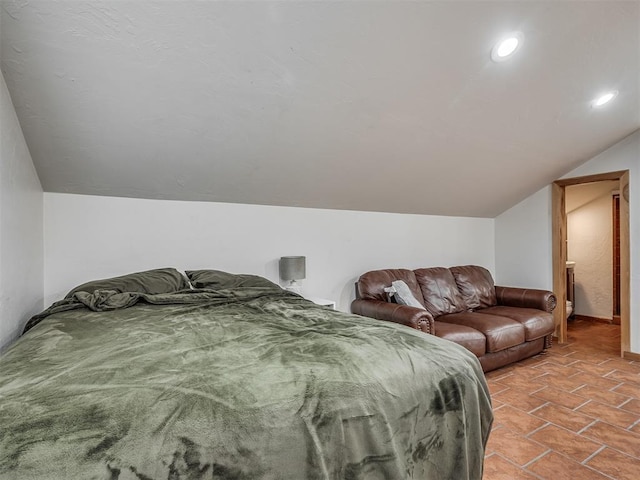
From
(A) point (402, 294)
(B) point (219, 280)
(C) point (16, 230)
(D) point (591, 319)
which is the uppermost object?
(C) point (16, 230)

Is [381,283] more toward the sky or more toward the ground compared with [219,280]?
more toward the ground

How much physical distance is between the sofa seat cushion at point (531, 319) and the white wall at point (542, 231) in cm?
87

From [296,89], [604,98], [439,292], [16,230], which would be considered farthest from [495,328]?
[16,230]

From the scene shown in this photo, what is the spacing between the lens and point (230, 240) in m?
2.96

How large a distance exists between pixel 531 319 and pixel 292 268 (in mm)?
2452

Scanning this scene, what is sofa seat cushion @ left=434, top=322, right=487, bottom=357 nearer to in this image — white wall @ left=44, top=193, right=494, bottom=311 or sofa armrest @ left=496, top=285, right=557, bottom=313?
white wall @ left=44, top=193, right=494, bottom=311

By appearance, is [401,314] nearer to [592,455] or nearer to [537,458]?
[537,458]

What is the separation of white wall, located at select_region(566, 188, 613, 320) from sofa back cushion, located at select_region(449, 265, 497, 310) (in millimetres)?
2107

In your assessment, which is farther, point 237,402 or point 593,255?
point 593,255

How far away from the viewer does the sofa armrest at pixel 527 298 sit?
3.61m

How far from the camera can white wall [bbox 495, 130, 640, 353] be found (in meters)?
3.44

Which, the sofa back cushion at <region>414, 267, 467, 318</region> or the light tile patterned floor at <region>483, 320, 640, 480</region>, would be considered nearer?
the light tile patterned floor at <region>483, 320, 640, 480</region>

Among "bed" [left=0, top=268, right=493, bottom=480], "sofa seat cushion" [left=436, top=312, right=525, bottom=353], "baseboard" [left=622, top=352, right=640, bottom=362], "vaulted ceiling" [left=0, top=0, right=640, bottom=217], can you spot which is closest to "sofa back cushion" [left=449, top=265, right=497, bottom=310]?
"sofa seat cushion" [left=436, top=312, right=525, bottom=353]

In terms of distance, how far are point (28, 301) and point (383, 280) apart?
9.17 feet
